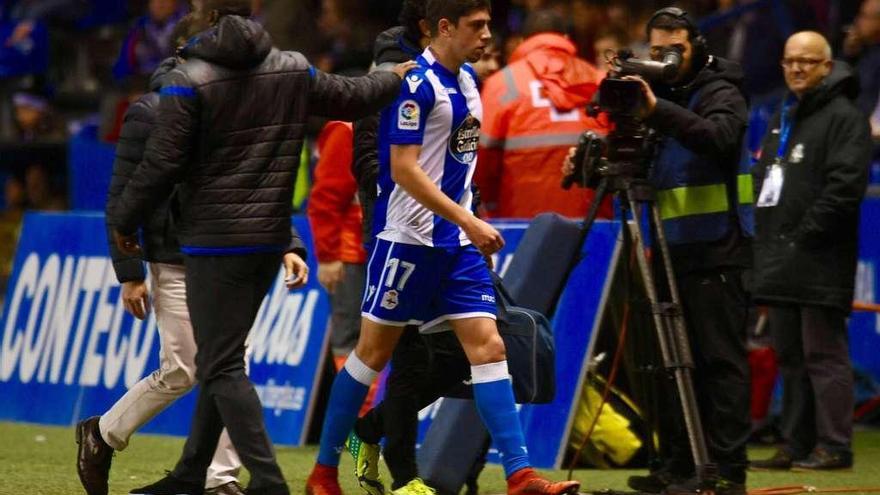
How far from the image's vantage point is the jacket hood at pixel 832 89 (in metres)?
8.76

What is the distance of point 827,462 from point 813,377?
0.49 m

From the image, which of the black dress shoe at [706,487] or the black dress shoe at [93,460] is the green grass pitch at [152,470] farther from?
the black dress shoe at [93,460]

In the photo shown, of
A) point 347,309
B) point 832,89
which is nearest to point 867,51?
point 832,89

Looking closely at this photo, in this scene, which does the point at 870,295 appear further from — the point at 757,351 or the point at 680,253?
the point at 680,253

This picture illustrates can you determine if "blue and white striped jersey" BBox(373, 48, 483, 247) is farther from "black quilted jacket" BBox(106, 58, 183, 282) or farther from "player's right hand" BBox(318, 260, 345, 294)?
"player's right hand" BBox(318, 260, 345, 294)

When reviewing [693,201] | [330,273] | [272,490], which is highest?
[693,201]

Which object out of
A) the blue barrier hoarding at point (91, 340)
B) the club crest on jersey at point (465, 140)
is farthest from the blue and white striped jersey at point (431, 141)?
the blue barrier hoarding at point (91, 340)

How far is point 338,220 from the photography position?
855cm

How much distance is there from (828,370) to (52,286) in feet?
14.8

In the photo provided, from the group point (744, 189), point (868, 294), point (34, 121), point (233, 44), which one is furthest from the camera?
point (34, 121)

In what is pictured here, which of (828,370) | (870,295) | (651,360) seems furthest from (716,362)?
(870,295)

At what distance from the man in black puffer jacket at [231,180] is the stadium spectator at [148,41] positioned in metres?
9.68

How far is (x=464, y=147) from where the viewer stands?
634 cm

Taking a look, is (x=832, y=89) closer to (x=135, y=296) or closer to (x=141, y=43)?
(x=135, y=296)
